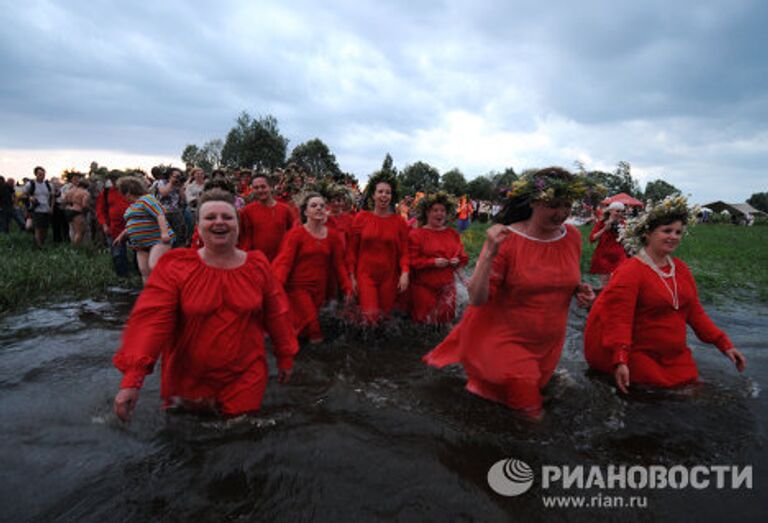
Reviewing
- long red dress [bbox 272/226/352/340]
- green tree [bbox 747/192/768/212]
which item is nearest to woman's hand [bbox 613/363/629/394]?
long red dress [bbox 272/226/352/340]

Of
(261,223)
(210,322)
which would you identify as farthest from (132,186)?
(210,322)

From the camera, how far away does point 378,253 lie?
21.8ft

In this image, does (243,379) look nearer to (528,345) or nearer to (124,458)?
(124,458)

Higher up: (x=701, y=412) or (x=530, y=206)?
(x=530, y=206)

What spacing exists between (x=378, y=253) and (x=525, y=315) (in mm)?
3223

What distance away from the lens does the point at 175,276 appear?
3.19 metres

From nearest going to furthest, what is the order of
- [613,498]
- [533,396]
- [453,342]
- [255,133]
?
[613,498]
[533,396]
[453,342]
[255,133]

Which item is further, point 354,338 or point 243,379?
point 354,338

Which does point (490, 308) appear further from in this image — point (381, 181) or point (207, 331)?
point (381, 181)

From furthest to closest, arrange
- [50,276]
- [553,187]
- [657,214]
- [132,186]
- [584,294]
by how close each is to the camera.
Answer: [50,276] → [132,186] → [657,214] → [584,294] → [553,187]

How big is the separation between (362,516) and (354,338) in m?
3.73

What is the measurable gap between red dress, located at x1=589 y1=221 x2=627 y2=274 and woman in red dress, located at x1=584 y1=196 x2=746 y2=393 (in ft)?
11.5

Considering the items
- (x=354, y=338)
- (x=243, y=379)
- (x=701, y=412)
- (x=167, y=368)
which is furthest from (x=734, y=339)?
(x=167, y=368)

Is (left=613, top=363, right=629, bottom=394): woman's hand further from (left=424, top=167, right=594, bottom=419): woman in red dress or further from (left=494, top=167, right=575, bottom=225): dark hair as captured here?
(left=494, top=167, right=575, bottom=225): dark hair
